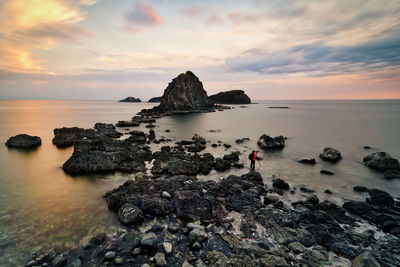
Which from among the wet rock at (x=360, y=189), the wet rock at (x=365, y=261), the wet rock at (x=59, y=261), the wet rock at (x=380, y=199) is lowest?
the wet rock at (x=360, y=189)

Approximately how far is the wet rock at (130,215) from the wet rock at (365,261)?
10.4 metres

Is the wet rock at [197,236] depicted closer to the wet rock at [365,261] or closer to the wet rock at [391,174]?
the wet rock at [365,261]

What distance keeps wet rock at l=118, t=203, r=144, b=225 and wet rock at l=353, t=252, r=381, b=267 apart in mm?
10377

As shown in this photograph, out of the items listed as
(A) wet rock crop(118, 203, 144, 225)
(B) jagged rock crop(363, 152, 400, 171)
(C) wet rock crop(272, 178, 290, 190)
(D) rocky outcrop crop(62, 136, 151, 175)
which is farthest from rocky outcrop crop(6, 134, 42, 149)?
(B) jagged rock crop(363, 152, 400, 171)

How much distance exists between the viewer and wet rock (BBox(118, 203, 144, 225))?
10.9 meters

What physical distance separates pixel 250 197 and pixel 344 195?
8389 millimetres

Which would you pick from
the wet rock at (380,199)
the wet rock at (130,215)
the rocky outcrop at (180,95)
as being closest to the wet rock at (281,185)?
the wet rock at (380,199)

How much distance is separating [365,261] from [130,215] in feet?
36.5

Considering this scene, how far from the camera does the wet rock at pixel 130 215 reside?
10.9 meters

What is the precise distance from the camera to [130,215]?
10992 mm

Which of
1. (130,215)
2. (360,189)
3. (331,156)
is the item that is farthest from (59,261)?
(331,156)

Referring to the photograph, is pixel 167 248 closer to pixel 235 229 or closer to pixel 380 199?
pixel 235 229

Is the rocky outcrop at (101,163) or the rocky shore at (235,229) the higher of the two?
the rocky outcrop at (101,163)

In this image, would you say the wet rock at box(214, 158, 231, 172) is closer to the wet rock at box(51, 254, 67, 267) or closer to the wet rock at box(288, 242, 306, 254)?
the wet rock at box(288, 242, 306, 254)
